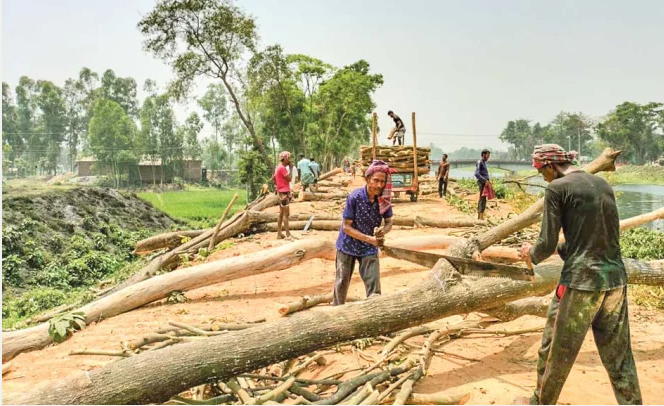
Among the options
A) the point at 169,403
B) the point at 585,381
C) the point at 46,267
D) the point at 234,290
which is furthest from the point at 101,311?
the point at 46,267

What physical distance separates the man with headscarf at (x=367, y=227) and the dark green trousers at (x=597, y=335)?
1.70 m

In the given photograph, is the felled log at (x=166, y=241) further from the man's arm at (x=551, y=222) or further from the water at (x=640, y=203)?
the water at (x=640, y=203)

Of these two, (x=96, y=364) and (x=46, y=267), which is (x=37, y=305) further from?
(x=96, y=364)

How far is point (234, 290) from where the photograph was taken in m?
6.90

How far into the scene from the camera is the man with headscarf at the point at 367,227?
13.9 feet

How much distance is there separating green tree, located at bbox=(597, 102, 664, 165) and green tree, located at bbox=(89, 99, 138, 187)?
167 feet

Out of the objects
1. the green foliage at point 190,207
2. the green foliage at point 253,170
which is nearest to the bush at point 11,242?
the green foliage at point 190,207

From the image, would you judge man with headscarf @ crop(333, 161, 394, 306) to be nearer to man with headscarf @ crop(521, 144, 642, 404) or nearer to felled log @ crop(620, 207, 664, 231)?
man with headscarf @ crop(521, 144, 642, 404)

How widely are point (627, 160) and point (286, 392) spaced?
6463 centimetres

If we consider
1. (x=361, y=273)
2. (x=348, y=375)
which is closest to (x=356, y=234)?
(x=361, y=273)

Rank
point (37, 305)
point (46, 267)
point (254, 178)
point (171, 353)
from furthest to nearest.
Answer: point (254, 178)
point (46, 267)
point (37, 305)
point (171, 353)

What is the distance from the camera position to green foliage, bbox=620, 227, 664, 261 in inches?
361

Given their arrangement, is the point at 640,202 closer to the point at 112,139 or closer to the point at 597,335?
the point at 597,335

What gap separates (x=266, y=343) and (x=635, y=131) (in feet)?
199
